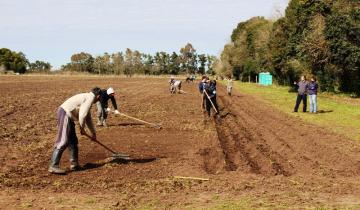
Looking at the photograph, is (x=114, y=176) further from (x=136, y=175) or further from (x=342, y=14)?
(x=342, y=14)

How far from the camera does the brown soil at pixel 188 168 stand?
28.1 ft

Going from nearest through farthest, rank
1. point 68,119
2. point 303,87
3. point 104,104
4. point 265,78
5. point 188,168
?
point 68,119
point 188,168
point 104,104
point 303,87
point 265,78

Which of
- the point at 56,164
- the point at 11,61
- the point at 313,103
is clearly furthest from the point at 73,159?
the point at 11,61

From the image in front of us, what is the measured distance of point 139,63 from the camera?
17688 cm

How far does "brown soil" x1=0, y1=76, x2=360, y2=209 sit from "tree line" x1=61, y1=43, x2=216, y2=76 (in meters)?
151

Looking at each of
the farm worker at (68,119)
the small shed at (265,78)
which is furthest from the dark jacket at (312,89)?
the small shed at (265,78)

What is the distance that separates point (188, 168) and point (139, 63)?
167m

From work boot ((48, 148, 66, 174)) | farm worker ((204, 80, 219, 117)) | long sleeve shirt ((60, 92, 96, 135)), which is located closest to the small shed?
farm worker ((204, 80, 219, 117))

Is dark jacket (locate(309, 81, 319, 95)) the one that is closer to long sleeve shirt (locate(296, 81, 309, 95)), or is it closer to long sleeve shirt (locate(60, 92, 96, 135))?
long sleeve shirt (locate(296, 81, 309, 95))

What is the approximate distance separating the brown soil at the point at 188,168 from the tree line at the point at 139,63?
150690 mm

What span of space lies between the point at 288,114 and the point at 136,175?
15787 mm

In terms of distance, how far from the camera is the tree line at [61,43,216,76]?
173 metres

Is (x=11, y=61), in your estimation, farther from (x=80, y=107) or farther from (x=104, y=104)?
(x=80, y=107)

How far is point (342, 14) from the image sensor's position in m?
34.8
